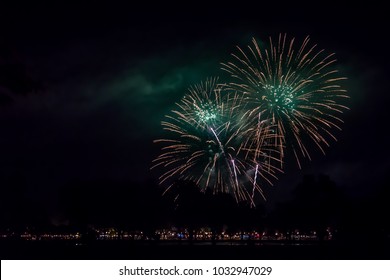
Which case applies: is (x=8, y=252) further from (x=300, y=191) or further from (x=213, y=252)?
(x=300, y=191)

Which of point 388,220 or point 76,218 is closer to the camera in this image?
point 388,220

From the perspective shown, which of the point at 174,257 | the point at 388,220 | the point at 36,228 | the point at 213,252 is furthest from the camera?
the point at 36,228

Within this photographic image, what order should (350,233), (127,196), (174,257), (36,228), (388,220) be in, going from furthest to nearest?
1. (36,228)
2. (127,196)
3. (350,233)
4. (388,220)
5. (174,257)

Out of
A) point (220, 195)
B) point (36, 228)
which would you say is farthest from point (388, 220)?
point (36, 228)

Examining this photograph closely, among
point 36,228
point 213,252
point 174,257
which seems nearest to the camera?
point 174,257

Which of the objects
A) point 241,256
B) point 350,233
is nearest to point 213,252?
point 241,256

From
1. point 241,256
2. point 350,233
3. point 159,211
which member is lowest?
point 241,256

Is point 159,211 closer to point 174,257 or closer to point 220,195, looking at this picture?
point 220,195

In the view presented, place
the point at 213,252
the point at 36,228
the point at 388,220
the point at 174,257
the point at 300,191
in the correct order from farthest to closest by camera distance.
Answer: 1. the point at 36,228
2. the point at 300,191
3. the point at 388,220
4. the point at 213,252
5. the point at 174,257

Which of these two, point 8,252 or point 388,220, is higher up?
point 388,220
